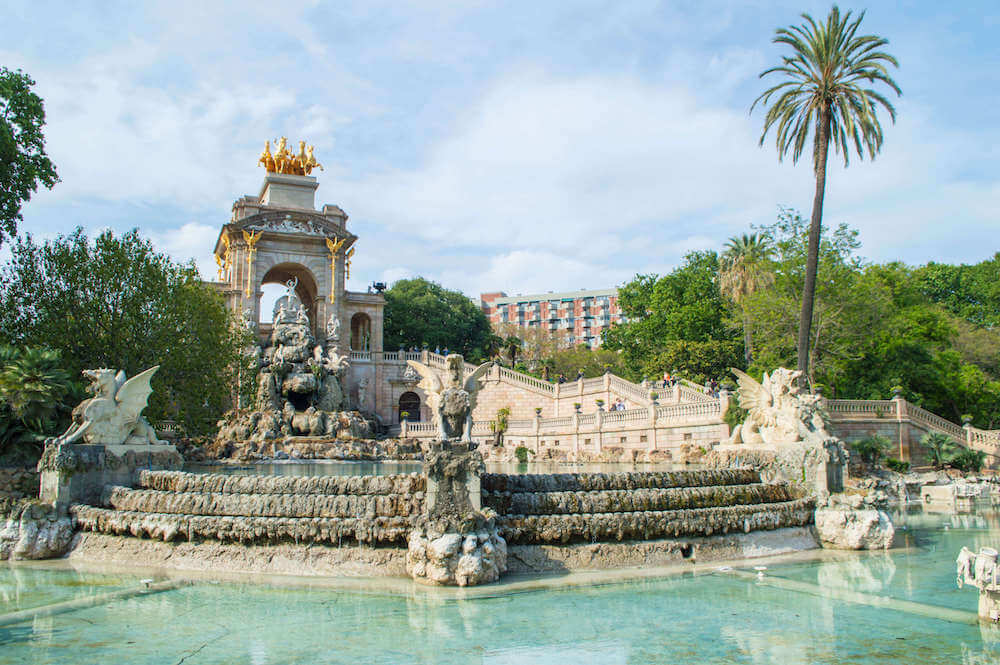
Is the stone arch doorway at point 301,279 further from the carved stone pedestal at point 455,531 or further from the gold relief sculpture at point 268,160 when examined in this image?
the carved stone pedestal at point 455,531

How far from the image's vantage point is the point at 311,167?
179 feet

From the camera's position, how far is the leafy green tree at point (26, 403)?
47.1ft

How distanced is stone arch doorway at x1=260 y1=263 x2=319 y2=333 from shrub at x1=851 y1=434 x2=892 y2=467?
34.9m

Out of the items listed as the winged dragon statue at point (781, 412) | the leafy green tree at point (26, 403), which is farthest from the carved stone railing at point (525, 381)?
the leafy green tree at point (26, 403)

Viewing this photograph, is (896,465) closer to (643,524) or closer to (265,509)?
(643,524)

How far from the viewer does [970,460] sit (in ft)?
84.6

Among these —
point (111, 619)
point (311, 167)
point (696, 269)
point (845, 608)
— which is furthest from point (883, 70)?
point (311, 167)

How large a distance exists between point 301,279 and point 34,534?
4194 centimetres

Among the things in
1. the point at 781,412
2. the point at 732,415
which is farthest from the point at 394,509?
the point at 732,415

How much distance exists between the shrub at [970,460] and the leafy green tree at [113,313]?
26012mm

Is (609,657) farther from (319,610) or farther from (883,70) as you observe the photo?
(883,70)

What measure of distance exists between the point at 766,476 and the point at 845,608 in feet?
18.2

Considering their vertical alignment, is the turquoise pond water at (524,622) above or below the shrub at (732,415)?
below

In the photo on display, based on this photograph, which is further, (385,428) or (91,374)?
(385,428)
